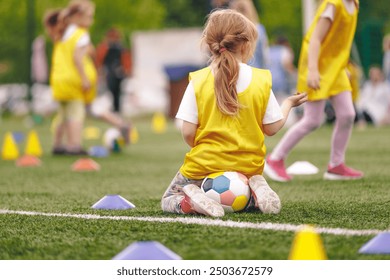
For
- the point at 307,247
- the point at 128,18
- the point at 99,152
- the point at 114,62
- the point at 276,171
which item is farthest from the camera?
the point at 128,18

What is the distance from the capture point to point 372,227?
188 inches

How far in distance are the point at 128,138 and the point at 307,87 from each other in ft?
19.7

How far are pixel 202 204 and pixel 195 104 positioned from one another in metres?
0.66

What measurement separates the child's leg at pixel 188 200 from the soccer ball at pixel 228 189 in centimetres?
8

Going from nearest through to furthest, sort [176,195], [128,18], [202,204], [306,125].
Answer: [202,204], [176,195], [306,125], [128,18]

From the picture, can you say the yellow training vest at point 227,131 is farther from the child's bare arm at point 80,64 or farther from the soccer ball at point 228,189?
the child's bare arm at point 80,64

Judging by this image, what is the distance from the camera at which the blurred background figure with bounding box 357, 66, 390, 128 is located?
64.2 ft

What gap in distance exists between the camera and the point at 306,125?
7930mm

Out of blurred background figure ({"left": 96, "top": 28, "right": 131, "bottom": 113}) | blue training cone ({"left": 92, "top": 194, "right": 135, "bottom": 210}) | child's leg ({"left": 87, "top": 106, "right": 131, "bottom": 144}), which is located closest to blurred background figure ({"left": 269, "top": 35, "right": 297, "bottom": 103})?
blurred background figure ({"left": 96, "top": 28, "right": 131, "bottom": 113})

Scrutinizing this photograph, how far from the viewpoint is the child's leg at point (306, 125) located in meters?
7.85

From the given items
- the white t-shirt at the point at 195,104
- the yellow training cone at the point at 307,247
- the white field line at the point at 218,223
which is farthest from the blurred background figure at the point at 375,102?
the yellow training cone at the point at 307,247

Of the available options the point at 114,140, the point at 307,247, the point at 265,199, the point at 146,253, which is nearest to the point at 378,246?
the point at 307,247

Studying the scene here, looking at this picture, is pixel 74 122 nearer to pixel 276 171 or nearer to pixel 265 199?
pixel 276 171
